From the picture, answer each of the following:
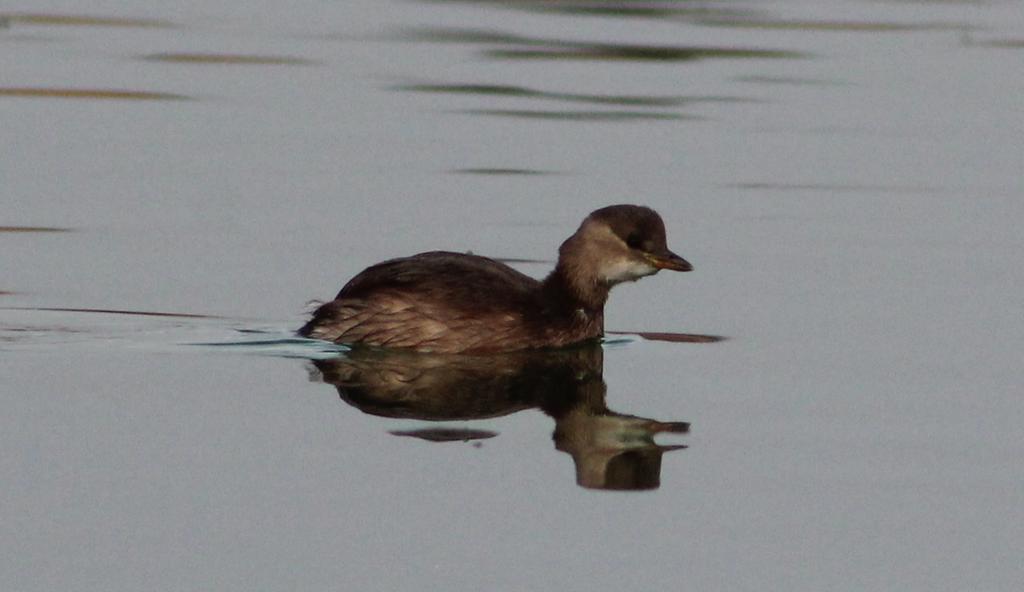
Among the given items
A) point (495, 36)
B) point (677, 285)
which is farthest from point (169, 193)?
point (495, 36)

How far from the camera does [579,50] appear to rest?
884 inches

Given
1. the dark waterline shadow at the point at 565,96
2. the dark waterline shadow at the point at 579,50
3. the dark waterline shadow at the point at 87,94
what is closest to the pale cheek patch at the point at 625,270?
the dark waterline shadow at the point at 565,96

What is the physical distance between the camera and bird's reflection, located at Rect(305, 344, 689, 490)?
8.39 meters

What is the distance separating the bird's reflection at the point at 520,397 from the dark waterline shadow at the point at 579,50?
11232 millimetres

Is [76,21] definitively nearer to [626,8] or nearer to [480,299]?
[626,8]

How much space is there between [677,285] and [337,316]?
2.61 meters

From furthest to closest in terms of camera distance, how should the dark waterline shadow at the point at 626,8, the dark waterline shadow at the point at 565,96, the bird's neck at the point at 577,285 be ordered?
the dark waterline shadow at the point at 626,8, the dark waterline shadow at the point at 565,96, the bird's neck at the point at 577,285

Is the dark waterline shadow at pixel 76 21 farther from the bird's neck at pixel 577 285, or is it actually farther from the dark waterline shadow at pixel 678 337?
the dark waterline shadow at pixel 678 337

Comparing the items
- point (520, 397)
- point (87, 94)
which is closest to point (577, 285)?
point (520, 397)

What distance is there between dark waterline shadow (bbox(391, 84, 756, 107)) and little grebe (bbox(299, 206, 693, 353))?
8.33m

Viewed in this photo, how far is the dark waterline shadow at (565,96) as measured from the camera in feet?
63.7

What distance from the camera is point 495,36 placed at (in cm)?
2356

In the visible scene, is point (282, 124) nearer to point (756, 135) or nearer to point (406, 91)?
point (406, 91)

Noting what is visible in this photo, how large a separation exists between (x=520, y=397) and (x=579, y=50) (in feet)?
43.1
